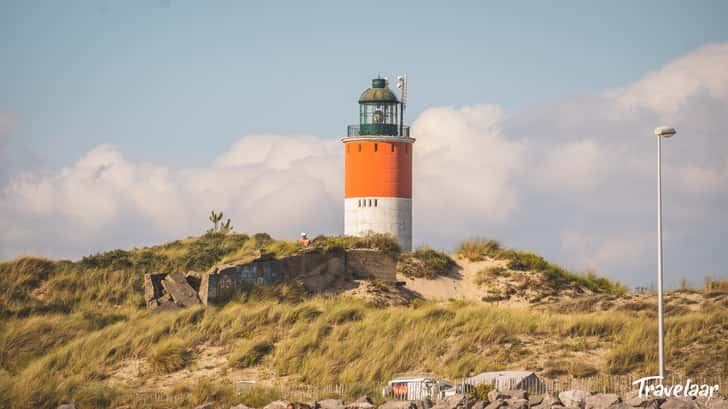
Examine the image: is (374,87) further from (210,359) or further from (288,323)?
(210,359)

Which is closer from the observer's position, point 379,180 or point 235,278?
point 235,278

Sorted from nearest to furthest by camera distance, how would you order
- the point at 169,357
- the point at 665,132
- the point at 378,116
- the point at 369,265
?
the point at 665,132 < the point at 169,357 < the point at 369,265 < the point at 378,116

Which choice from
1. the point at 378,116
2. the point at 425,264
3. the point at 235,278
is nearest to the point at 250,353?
the point at 235,278

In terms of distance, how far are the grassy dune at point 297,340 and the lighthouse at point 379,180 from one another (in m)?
9.59

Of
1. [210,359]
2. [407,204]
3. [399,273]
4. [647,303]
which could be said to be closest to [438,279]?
[399,273]

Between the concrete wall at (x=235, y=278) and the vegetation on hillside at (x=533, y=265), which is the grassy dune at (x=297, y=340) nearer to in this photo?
the concrete wall at (x=235, y=278)

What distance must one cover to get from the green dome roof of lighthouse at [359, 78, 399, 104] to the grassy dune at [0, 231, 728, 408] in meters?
12.6

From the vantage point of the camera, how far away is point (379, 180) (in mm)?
43281

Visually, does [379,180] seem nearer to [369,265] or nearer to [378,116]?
[378,116]

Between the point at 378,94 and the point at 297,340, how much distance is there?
17.9 meters

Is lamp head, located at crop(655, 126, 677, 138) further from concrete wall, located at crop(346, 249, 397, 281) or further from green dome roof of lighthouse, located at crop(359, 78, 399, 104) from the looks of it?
green dome roof of lighthouse, located at crop(359, 78, 399, 104)

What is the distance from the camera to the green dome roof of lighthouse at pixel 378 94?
145 ft

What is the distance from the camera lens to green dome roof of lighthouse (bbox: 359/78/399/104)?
4422 centimetres

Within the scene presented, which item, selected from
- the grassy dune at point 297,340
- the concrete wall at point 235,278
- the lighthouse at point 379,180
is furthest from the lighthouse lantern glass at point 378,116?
the grassy dune at point 297,340
